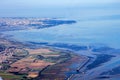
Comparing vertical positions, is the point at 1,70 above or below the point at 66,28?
below

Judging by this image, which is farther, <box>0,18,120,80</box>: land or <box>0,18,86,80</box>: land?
<box>0,18,86,80</box>: land

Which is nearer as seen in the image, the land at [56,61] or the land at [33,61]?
the land at [56,61]

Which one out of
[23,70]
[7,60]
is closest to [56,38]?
[7,60]

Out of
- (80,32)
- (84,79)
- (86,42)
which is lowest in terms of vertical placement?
(84,79)

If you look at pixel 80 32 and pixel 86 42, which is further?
pixel 80 32

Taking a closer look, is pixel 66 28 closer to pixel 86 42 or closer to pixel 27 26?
pixel 27 26

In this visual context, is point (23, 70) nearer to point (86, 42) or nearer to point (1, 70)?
point (1, 70)

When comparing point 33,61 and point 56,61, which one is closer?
point 56,61

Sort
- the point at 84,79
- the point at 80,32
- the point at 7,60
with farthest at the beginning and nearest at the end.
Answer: the point at 80,32
the point at 7,60
the point at 84,79

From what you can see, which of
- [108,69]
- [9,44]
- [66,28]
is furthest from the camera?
[66,28]

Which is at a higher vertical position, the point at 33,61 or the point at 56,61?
the point at 56,61
